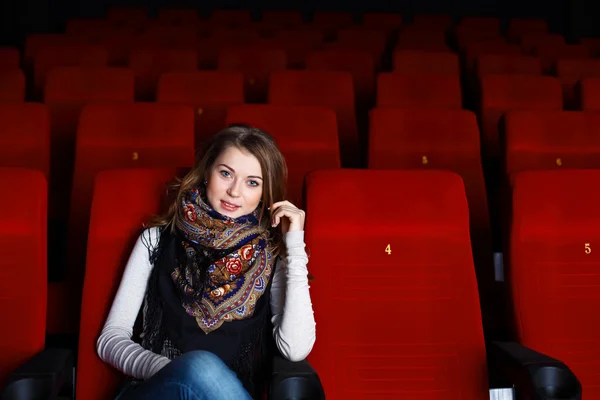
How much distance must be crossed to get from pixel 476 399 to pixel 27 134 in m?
0.82

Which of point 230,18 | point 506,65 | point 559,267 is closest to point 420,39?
point 506,65

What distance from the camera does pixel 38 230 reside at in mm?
735

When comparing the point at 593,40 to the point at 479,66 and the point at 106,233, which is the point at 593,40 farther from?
the point at 106,233

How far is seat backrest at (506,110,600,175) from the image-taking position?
111 centimetres

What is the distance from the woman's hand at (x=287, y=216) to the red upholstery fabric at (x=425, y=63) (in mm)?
1177

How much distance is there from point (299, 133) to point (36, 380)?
650 mm

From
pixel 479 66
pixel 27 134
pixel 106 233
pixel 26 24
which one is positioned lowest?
pixel 106 233

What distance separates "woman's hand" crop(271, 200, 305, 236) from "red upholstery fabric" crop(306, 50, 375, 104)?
42.7 inches

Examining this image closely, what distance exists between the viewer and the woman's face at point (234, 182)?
74 cm

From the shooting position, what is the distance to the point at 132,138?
1.09 m

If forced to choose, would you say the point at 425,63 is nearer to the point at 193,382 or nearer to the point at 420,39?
the point at 420,39

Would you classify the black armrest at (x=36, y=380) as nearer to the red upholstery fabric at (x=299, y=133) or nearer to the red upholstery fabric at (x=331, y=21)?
the red upholstery fabric at (x=299, y=133)

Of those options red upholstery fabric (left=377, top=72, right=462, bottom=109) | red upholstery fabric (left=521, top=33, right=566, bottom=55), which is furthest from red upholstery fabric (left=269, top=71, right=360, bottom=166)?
red upholstery fabric (left=521, top=33, right=566, bottom=55)

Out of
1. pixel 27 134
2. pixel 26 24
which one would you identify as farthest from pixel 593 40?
pixel 26 24
